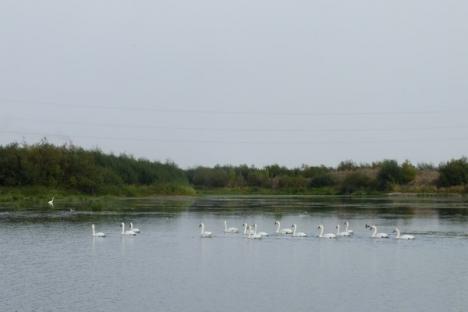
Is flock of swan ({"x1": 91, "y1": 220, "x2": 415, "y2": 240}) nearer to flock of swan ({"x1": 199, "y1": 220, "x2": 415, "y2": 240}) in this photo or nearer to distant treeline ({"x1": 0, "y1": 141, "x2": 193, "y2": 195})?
flock of swan ({"x1": 199, "y1": 220, "x2": 415, "y2": 240})

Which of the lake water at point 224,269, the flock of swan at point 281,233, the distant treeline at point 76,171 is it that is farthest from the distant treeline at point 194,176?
the flock of swan at point 281,233

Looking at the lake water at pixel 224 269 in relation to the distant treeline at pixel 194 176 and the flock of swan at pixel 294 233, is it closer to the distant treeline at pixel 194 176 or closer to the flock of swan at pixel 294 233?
the flock of swan at pixel 294 233

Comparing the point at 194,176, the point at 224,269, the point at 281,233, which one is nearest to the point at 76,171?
the point at 194,176

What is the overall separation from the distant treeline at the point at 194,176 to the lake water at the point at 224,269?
89.3 ft

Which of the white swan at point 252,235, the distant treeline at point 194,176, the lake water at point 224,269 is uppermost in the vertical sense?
the distant treeline at point 194,176

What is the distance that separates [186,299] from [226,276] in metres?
3.66

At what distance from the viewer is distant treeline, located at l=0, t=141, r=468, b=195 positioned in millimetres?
65812

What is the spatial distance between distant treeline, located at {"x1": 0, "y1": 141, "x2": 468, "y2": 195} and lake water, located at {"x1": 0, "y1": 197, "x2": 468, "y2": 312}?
1071 inches

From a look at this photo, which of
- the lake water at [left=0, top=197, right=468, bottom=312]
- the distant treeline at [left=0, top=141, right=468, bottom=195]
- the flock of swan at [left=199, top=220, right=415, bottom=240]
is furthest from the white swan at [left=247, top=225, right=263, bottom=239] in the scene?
the distant treeline at [left=0, top=141, right=468, bottom=195]

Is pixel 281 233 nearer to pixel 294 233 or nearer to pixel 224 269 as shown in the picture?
pixel 294 233

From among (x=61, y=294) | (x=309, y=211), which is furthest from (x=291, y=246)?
(x=309, y=211)

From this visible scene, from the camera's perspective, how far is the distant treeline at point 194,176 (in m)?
65.8

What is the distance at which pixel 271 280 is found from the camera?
20.9 metres

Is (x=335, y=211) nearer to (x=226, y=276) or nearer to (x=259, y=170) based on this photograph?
(x=226, y=276)
